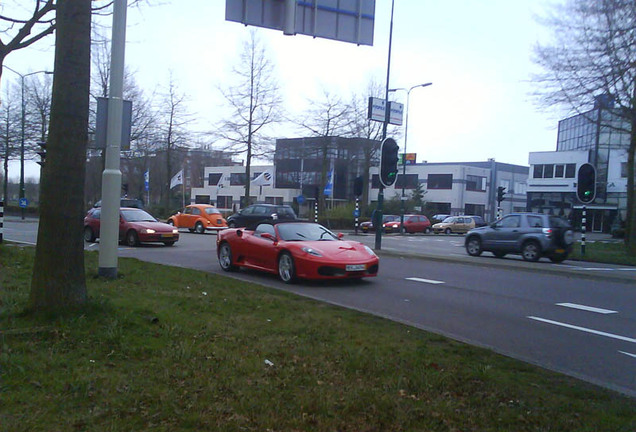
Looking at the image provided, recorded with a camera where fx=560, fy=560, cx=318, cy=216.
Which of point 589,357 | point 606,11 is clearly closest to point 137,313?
point 589,357

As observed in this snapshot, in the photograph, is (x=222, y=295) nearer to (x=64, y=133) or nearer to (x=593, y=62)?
(x=64, y=133)

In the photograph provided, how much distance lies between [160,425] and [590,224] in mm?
68147

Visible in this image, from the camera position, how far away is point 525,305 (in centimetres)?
948

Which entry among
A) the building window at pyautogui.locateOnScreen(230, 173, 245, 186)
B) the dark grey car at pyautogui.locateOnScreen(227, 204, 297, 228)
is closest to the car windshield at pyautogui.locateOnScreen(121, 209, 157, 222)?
the dark grey car at pyautogui.locateOnScreen(227, 204, 297, 228)

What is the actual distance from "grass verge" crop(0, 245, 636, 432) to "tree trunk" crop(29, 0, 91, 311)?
11.8 inches

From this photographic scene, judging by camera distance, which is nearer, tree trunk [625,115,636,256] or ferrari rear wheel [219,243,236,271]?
ferrari rear wheel [219,243,236,271]

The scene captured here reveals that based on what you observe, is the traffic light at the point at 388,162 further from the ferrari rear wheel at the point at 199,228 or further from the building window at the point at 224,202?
the building window at the point at 224,202

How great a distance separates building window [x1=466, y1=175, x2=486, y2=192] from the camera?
72.0 m

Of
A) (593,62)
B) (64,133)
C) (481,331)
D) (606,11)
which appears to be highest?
(606,11)

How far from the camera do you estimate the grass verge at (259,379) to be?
372 cm

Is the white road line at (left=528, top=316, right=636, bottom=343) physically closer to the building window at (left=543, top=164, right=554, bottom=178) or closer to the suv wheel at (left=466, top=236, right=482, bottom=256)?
the suv wheel at (left=466, top=236, right=482, bottom=256)

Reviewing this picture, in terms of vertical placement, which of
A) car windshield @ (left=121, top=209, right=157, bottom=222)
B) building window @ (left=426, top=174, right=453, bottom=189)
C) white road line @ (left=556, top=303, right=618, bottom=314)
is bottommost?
white road line @ (left=556, top=303, right=618, bottom=314)

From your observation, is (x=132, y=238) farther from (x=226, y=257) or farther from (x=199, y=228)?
(x=199, y=228)

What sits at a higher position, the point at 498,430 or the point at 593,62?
the point at 593,62
